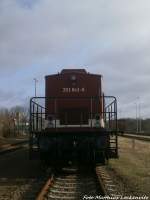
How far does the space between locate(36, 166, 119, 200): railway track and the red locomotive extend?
2.68ft

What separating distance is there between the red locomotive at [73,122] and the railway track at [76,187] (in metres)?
0.82

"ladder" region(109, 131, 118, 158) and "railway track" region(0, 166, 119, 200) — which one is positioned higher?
"ladder" region(109, 131, 118, 158)

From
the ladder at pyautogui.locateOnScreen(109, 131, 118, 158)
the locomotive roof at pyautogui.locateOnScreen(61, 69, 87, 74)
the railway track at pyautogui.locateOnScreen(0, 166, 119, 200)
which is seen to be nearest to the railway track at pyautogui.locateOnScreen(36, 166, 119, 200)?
the railway track at pyautogui.locateOnScreen(0, 166, 119, 200)

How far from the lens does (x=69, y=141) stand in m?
18.0

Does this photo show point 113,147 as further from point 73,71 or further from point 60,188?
point 60,188

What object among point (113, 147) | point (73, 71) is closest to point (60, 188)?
point (113, 147)

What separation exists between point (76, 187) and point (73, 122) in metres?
5.17

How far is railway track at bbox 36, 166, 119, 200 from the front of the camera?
12.7 metres

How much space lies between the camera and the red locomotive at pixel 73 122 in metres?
18.0

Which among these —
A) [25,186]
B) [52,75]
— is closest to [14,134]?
[52,75]

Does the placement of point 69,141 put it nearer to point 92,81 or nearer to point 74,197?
point 92,81

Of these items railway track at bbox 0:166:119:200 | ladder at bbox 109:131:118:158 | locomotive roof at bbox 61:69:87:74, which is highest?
locomotive roof at bbox 61:69:87:74

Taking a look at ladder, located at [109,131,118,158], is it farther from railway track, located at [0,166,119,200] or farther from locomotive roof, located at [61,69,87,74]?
locomotive roof, located at [61,69,87,74]

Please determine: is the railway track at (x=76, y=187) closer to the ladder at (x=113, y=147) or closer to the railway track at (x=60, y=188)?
the railway track at (x=60, y=188)
